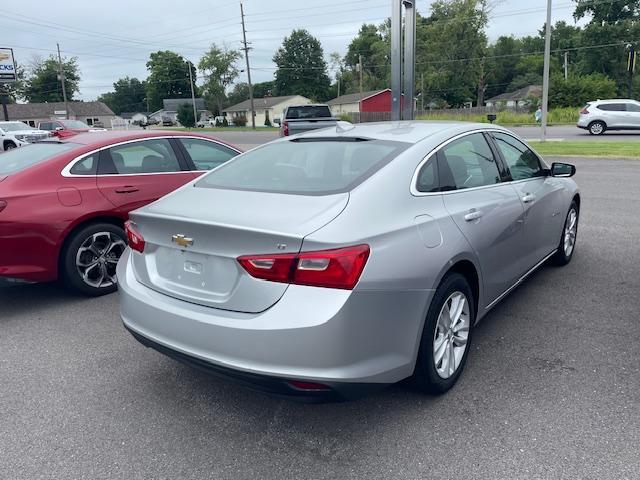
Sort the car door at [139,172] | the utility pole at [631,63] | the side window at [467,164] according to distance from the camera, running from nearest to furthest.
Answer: the side window at [467,164]
the car door at [139,172]
the utility pole at [631,63]

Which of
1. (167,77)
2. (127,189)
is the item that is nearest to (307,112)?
(127,189)

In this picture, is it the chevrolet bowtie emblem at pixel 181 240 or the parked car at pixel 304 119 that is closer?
the chevrolet bowtie emblem at pixel 181 240

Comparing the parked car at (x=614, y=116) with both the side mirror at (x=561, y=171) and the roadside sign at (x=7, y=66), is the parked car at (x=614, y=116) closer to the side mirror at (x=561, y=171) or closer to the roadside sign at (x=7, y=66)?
the side mirror at (x=561, y=171)

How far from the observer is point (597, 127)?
26250 millimetres

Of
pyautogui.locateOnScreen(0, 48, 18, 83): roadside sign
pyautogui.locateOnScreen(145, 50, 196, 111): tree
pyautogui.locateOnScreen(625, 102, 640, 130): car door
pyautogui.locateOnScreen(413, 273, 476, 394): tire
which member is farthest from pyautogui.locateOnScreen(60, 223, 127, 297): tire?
pyautogui.locateOnScreen(145, 50, 196, 111): tree

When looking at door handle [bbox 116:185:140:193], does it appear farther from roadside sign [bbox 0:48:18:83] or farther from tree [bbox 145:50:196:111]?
tree [bbox 145:50:196:111]

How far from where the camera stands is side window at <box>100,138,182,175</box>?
17.6 ft

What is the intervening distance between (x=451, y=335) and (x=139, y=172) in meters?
3.75

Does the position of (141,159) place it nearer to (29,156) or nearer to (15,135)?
(29,156)

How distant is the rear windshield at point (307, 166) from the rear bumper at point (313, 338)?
712 mm

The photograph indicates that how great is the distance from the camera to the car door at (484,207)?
3326 millimetres

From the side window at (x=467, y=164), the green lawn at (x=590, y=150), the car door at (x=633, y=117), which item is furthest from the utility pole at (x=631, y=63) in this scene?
the side window at (x=467, y=164)

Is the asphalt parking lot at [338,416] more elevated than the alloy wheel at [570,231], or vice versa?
the alloy wheel at [570,231]

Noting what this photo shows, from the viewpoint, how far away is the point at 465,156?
368cm
